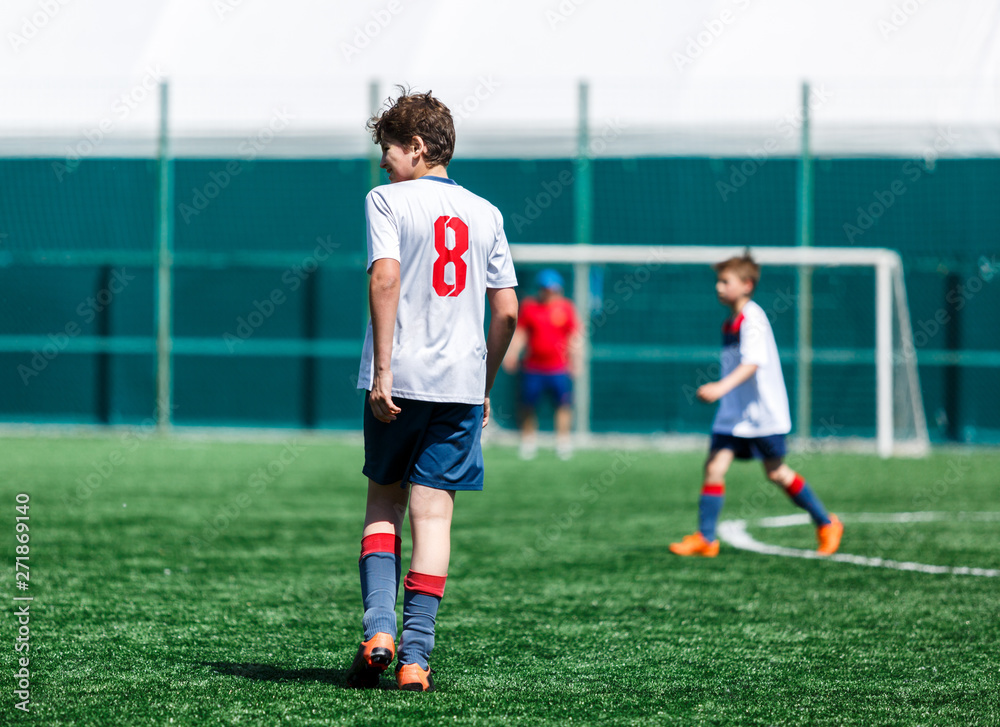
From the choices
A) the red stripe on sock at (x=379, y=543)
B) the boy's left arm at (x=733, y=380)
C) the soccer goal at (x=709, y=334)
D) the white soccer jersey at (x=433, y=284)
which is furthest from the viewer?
the soccer goal at (x=709, y=334)

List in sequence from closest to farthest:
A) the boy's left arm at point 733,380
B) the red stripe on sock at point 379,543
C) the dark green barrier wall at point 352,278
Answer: the red stripe on sock at point 379,543, the boy's left arm at point 733,380, the dark green barrier wall at point 352,278

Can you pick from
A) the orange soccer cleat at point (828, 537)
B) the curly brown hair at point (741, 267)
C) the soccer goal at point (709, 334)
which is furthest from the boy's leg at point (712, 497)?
the soccer goal at point (709, 334)

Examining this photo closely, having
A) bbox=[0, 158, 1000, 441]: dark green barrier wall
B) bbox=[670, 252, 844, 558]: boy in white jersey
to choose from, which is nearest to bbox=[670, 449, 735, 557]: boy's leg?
bbox=[670, 252, 844, 558]: boy in white jersey

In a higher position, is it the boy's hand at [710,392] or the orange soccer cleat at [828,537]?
the boy's hand at [710,392]

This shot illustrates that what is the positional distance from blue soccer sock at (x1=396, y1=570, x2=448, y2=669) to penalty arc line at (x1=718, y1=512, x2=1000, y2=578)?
3264 mm

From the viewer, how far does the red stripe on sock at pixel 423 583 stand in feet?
12.0

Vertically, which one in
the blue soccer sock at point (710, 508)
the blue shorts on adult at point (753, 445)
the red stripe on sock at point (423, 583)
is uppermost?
the blue shorts on adult at point (753, 445)

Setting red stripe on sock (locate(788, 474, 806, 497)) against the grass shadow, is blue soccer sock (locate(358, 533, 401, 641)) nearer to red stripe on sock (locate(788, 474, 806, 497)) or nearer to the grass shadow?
the grass shadow

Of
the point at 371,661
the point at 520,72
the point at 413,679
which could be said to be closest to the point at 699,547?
the point at 413,679

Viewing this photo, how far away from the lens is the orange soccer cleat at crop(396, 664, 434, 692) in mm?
3559

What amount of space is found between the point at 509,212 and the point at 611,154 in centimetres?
145

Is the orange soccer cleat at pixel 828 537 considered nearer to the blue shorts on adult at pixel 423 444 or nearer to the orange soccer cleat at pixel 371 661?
the blue shorts on adult at pixel 423 444

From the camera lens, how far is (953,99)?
16.2 meters

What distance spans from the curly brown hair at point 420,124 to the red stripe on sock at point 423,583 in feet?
3.79
